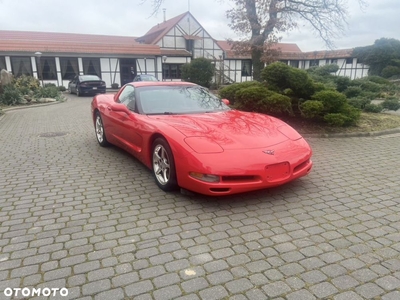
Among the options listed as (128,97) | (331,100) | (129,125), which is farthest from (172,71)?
(129,125)

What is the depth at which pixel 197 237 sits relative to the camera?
110 inches

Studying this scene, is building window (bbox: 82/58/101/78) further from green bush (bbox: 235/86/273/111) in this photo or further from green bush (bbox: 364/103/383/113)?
green bush (bbox: 364/103/383/113)

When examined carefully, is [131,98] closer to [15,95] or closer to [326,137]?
[326,137]

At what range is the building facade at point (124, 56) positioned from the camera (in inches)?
1057

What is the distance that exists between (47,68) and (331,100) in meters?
27.0

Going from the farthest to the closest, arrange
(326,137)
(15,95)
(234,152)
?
(15,95), (326,137), (234,152)

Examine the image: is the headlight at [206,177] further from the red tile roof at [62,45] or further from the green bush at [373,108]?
the red tile roof at [62,45]

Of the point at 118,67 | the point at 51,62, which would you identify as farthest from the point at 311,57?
the point at 51,62

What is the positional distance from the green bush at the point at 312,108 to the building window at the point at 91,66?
2608cm

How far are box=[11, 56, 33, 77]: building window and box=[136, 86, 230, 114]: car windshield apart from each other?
2672 centimetres

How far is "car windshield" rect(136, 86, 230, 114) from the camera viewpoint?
460 centimetres

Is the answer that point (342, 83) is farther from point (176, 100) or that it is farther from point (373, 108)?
point (176, 100)

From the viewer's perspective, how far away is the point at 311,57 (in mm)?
40062

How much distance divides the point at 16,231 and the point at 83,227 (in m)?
0.61
